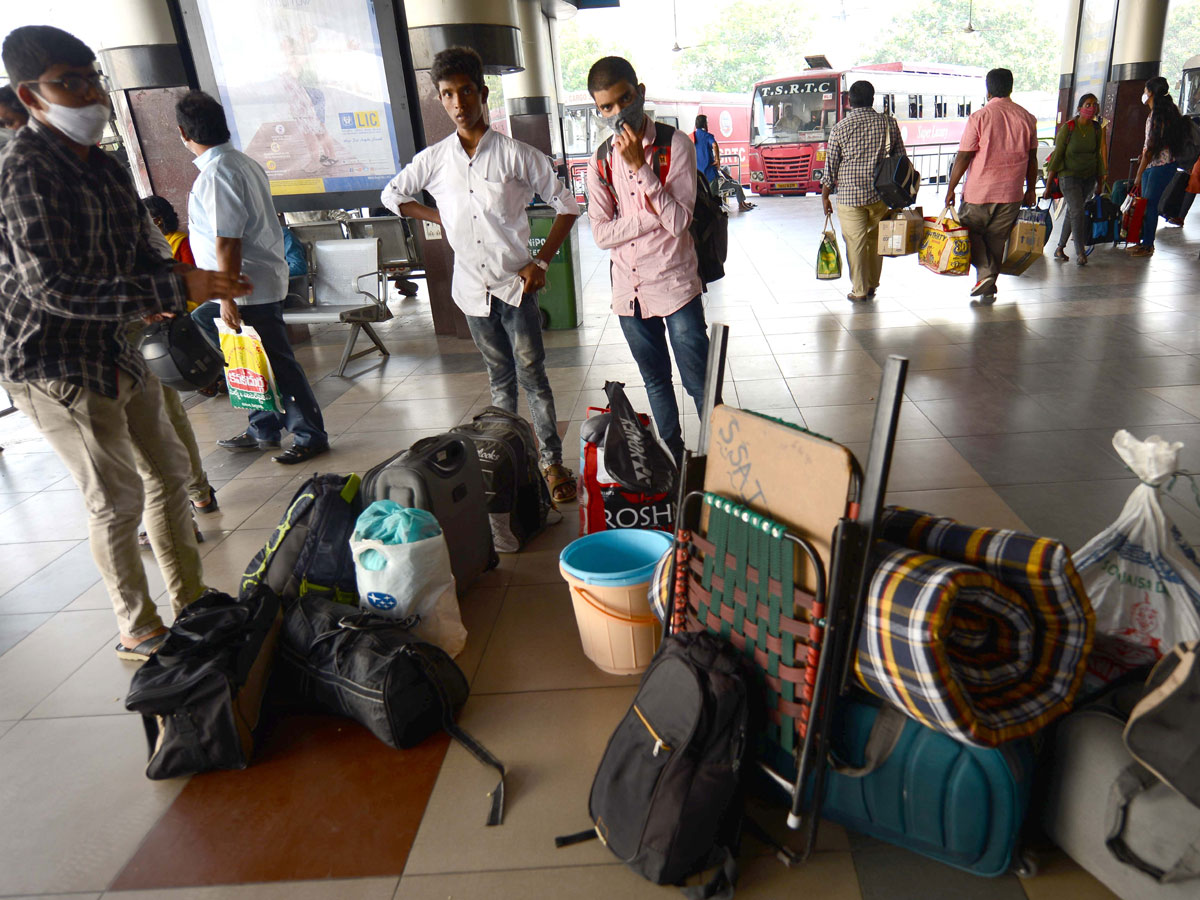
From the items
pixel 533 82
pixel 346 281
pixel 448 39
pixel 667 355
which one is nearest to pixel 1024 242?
pixel 667 355

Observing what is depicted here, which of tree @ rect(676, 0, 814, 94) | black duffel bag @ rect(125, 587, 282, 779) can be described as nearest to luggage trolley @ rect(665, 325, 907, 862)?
black duffel bag @ rect(125, 587, 282, 779)

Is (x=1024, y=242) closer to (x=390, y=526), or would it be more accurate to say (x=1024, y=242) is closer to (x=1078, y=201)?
(x=1078, y=201)

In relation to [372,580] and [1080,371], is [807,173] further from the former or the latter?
[372,580]

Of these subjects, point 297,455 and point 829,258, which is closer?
point 297,455

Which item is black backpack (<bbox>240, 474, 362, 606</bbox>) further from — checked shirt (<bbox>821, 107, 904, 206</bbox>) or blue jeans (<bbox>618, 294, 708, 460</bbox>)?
checked shirt (<bbox>821, 107, 904, 206</bbox>)

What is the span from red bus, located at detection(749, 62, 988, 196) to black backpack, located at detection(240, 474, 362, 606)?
15280 millimetres

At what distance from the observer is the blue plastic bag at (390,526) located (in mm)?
2275

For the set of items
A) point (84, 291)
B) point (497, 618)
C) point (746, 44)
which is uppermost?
point (746, 44)

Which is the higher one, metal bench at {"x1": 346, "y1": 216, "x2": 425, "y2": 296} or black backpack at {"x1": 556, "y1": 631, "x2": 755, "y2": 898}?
metal bench at {"x1": 346, "y1": 216, "x2": 425, "y2": 296}

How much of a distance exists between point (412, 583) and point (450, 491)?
410 millimetres

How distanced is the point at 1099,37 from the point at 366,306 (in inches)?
440

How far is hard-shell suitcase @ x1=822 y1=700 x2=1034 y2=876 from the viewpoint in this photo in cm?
147

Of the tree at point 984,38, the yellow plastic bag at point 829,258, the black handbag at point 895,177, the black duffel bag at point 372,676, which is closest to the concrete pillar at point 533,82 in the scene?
the yellow plastic bag at point 829,258

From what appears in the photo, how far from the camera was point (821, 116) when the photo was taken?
16609mm
